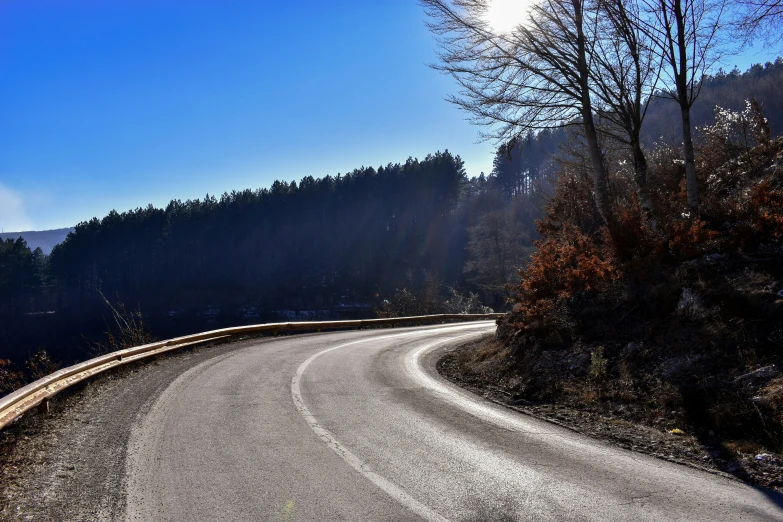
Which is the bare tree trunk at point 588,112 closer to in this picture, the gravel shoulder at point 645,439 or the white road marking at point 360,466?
the gravel shoulder at point 645,439

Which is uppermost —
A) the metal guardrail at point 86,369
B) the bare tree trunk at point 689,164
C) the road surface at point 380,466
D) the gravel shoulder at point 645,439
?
the bare tree trunk at point 689,164

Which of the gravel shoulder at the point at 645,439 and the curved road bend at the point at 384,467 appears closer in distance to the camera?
the curved road bend at the point at 384,467

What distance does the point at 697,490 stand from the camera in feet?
15.5

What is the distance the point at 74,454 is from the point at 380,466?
338 centimetres

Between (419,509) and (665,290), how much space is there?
707cm

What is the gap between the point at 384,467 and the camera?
211 inches

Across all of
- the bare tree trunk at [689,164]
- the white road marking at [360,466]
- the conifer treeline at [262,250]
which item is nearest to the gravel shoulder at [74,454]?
the white road marking at [360,466]

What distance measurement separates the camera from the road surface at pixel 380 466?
171 inches

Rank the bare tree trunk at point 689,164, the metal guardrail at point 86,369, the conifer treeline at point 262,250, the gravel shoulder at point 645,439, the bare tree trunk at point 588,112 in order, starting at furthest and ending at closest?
the conifer treeline at point 262,250 < the bare tree trunk at point 588,112 < the bare tree trunk at point 689,164 < the metal guardrail at point 86,369 < the gravel shoulder at point 645,439

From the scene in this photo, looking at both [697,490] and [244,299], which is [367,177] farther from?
[697,490]

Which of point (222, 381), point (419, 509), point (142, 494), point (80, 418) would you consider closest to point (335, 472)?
point (419, 509)

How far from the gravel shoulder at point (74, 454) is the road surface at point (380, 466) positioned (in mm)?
135

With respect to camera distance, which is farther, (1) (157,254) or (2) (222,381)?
(1) (157,254)

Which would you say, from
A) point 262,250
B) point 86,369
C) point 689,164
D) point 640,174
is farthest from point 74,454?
point 262,250
